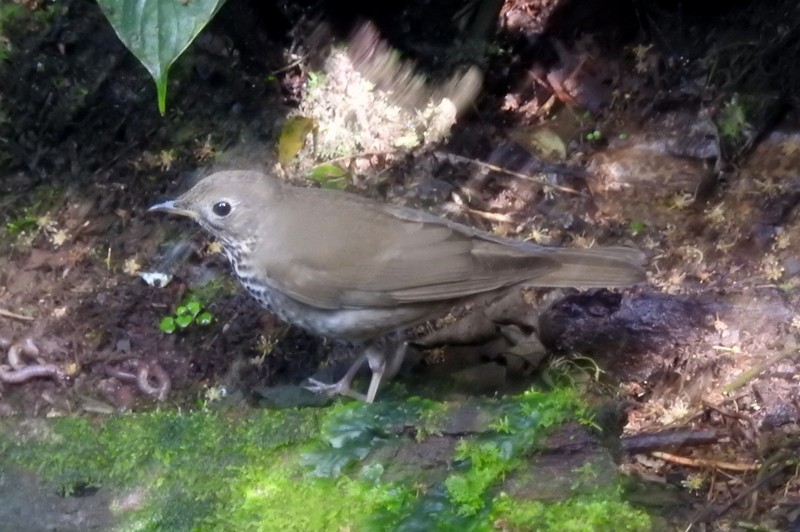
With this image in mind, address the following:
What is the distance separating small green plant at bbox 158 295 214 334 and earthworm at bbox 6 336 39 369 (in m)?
0.59

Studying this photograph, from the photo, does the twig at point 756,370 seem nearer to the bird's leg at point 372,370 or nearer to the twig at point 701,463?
the twig at point 701,463

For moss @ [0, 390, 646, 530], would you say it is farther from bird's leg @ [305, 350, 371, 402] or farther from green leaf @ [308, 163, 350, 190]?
green leaf @ [308, 163, 350, 190]

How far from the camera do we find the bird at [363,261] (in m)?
3.58

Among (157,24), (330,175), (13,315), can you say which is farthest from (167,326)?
(157,24)

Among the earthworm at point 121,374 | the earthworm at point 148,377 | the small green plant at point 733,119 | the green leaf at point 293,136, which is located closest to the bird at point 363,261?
the earthworm at point 148,377

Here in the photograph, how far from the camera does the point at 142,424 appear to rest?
3061 mm

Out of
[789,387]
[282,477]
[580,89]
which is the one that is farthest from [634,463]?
[580,89]

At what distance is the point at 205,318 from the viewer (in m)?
4.44

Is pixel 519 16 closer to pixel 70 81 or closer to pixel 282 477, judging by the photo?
pixel 70 81

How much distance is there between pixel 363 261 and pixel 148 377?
4.24ft

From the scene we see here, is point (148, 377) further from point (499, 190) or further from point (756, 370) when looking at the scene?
point (756, 370)

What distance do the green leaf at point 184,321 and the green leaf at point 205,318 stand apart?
0.04m

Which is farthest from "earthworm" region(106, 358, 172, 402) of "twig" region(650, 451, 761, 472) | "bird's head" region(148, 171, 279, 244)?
"twig" region(650, 451, 761, 472)

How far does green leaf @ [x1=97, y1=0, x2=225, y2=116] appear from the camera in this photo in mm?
3270
